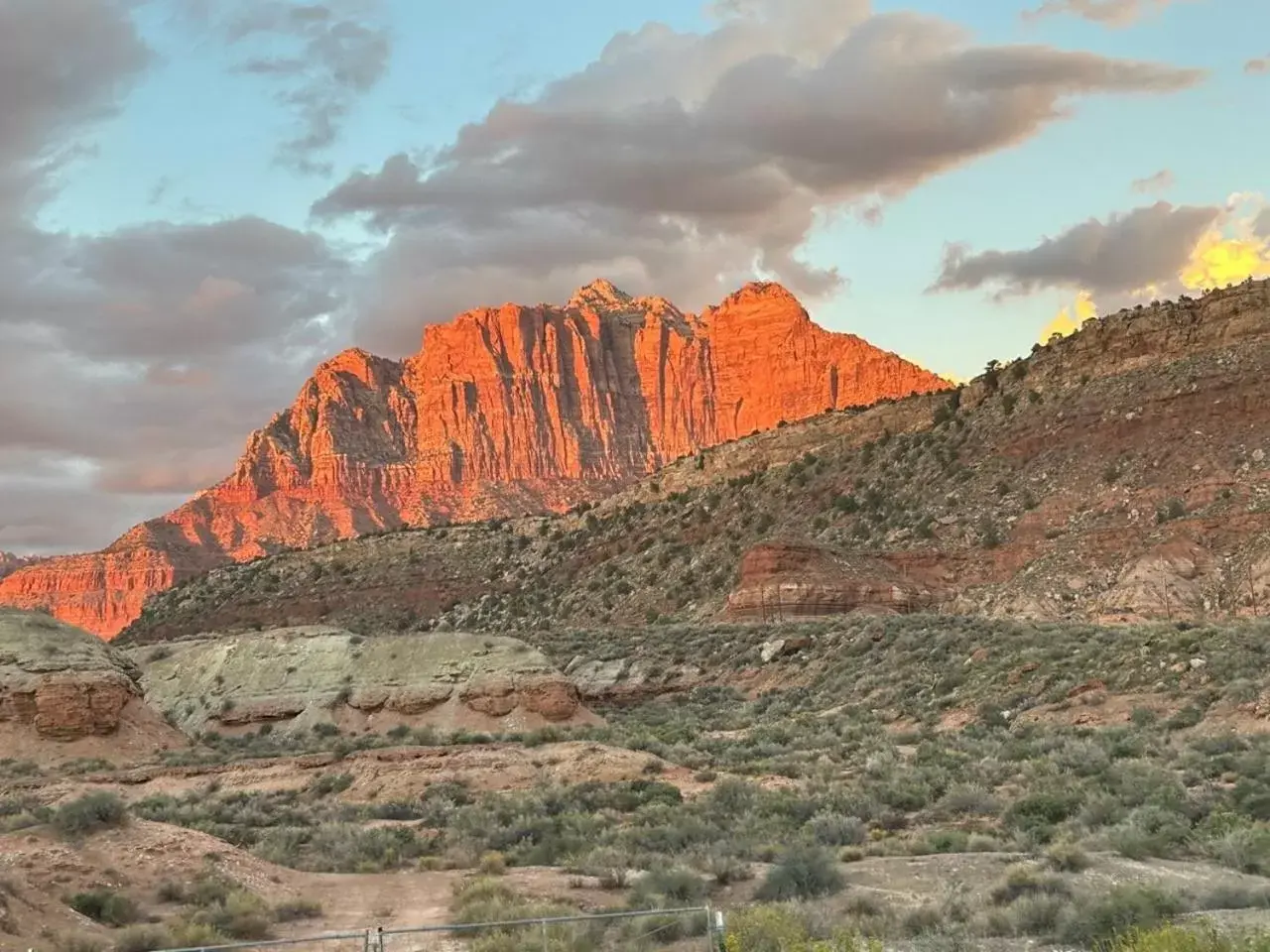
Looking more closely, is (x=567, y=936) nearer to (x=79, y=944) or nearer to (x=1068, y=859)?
(x=79, y=944)

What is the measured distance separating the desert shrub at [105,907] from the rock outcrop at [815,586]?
39106 millimetres

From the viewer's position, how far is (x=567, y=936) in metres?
11.3

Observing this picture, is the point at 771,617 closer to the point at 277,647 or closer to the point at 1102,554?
the point at 1102,554

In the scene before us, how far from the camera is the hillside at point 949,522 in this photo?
46.3 m

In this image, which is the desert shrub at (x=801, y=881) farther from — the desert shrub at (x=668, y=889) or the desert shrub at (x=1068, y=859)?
the desert shrub at (x=1068, y=859)

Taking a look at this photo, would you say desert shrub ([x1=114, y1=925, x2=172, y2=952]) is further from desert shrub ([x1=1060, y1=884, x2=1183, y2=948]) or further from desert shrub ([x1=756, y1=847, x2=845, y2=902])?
desert shrub ([x1=1060, y1=884, x2=1183, y2=948])

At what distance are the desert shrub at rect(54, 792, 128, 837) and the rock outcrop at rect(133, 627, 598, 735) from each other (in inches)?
726

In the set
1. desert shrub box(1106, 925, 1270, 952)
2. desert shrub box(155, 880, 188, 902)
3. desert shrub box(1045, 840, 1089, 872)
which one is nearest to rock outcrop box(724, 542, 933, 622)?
desert shrub box(1045, 840, 1089, 872)

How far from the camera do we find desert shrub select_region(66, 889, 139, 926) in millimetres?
12945

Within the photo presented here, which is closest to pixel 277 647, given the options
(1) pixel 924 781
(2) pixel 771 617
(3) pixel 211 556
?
(2) pixel 771 617

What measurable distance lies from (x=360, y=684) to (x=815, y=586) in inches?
821

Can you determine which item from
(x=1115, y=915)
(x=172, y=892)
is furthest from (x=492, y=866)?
(x=1115, y=915)

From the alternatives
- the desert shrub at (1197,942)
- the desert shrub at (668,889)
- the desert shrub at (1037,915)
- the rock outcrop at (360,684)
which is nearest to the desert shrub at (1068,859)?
the desert shrub at (1037,915)

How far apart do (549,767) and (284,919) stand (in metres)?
10.7
